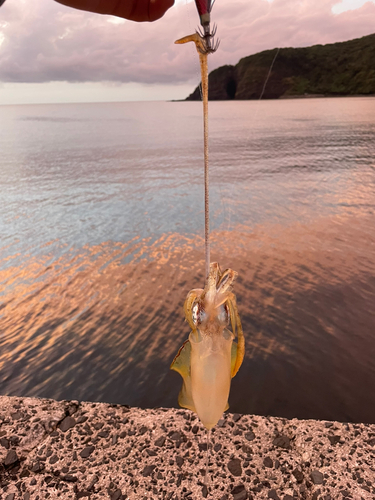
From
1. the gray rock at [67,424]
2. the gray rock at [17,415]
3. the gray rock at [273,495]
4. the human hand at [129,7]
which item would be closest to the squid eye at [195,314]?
the human hand at [129,7]

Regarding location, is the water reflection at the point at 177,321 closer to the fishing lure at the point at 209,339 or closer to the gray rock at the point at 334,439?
the gray rock at the point at 334,439

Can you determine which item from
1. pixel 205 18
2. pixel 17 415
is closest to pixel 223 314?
pixel 205 18

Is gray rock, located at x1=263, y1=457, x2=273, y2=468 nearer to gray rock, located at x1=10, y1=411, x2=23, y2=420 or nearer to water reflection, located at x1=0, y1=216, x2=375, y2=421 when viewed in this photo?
water reflection, located at x1=0, y1=216, x2=375, y2=421

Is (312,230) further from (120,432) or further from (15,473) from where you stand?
(15,473)

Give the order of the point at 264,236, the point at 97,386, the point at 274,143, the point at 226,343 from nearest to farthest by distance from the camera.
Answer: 1. the point at 226,343
2. the point at 97,386
3. the point at 264,236
4. the point at 274,143

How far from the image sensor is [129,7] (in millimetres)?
1661

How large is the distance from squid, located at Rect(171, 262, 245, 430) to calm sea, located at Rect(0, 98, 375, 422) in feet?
Result: 7.98

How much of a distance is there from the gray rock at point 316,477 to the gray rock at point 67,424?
172 cm

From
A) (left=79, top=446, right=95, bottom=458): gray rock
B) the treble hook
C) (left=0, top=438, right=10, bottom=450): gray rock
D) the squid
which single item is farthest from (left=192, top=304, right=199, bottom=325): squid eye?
(left=0, top=438, right=10, bottom=450): gray rock

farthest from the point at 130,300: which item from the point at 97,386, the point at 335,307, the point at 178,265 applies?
the point at 335,307

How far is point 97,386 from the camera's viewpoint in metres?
4.05

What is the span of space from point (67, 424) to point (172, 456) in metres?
0.86

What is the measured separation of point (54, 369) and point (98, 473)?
88.1 inches

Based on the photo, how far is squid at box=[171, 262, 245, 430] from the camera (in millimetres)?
1267
